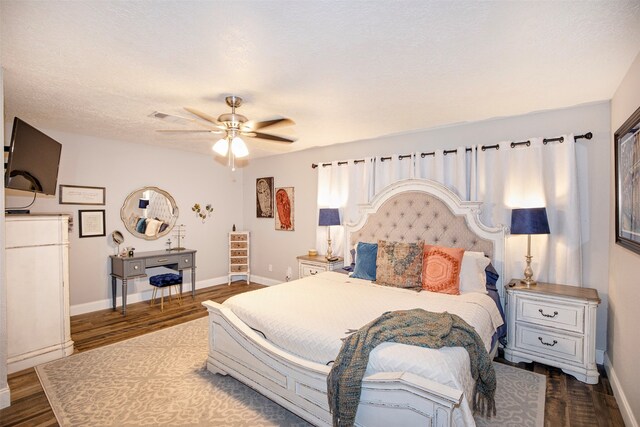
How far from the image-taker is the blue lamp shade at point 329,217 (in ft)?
15.2

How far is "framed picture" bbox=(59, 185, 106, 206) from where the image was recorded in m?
4.32

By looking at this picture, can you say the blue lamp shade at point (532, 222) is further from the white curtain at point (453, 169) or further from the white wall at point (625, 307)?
the white curtain at point (453, 169)

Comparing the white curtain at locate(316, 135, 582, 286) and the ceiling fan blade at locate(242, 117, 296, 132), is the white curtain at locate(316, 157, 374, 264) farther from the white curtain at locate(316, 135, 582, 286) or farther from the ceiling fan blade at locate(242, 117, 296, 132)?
the ceiling fan blade at locate(242, 117, 296, 132)

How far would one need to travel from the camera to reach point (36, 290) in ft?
10.1

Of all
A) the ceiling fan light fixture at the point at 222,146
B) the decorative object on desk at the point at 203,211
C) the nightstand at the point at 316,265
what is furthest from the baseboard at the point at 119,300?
the ceiling fan light fixture at the point at 222,146

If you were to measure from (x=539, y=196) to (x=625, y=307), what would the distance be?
125cm

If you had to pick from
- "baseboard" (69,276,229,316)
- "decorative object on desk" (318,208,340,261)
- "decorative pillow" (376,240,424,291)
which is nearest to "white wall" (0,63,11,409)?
"baseboard" (69,276,229,316)

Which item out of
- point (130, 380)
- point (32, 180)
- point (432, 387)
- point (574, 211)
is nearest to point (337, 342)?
point (432, 387)

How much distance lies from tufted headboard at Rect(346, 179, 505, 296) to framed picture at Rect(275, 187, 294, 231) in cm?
→ 160

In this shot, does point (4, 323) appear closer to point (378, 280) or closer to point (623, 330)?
point (378, 280)

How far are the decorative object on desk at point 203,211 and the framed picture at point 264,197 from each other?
2.98 ft

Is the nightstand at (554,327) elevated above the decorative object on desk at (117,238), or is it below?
below

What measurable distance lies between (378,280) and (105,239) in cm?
408

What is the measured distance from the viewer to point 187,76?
247 centimetres
